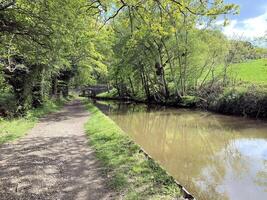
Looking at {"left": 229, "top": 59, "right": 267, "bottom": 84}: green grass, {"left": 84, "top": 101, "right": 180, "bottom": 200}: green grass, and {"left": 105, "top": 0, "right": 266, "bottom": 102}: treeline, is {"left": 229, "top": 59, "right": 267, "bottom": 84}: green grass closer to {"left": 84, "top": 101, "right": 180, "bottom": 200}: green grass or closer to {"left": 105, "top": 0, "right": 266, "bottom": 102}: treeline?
{"left": 105, "top": 0, "right": 266, "bottom": 102}: treeline

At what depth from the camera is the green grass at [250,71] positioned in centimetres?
2908

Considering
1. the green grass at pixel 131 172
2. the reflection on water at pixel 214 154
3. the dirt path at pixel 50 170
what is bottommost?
the reflection on water at pixel 214 154

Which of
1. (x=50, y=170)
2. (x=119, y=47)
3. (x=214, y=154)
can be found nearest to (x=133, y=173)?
(x=50, y=170)

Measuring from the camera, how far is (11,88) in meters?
21.1

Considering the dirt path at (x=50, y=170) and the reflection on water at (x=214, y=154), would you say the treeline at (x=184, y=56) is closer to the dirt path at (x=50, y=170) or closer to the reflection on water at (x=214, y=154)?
the reflection on water at (x=214, y=154)

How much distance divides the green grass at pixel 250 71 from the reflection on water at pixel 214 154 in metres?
10.4

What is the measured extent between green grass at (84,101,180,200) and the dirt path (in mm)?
316

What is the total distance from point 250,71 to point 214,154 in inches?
920

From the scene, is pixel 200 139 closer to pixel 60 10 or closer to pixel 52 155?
pixel 52 155

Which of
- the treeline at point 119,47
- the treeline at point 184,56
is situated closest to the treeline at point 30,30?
the treeline at point 119,47

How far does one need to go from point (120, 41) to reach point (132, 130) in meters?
18.7

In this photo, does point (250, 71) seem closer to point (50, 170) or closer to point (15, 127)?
point (15, 127)

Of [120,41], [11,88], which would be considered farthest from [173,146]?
[120,41]

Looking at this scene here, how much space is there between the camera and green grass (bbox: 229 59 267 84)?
29.1 m
